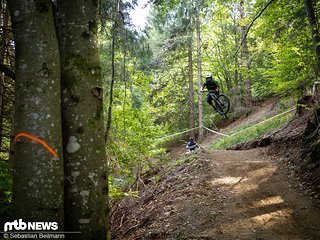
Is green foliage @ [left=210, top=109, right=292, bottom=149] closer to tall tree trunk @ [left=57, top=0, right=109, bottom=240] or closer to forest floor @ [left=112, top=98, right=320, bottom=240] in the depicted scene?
forest floor @ [left=112, top=98, right=320, bottom=240]

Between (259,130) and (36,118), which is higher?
(36,118)

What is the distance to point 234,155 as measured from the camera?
8.11 metres

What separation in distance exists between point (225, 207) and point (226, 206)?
0.13 feet

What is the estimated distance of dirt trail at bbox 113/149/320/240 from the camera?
400 cm

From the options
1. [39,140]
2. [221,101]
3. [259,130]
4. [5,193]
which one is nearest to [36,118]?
[39,140]

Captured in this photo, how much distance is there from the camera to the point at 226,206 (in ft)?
15.6

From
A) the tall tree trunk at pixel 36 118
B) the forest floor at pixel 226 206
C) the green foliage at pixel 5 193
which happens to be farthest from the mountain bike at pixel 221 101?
the tall tree trunk at pixel 36 118

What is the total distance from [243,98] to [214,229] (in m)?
15.4

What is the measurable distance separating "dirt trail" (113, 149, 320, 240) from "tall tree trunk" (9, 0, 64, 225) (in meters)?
2.35

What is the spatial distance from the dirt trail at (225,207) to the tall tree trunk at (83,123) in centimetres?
189

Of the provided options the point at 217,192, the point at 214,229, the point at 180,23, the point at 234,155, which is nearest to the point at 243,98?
the point at 180,23

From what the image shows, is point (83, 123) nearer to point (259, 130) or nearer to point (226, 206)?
point (226, 206)

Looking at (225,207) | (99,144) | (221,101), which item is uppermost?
(221,101)

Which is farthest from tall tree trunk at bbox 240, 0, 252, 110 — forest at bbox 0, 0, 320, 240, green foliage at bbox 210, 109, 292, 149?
forest at bbox 0, 0, 320, 240
